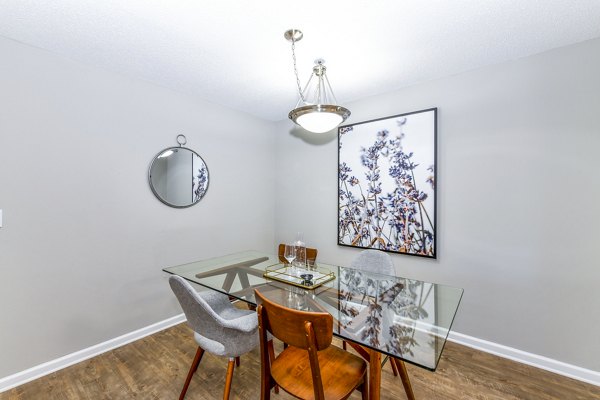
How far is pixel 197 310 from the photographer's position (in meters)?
1.35

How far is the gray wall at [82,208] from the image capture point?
1816 millimetres

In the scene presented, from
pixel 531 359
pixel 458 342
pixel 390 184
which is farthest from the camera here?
pixel 390 184

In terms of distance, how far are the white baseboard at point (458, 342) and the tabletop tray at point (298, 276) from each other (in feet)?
4.50

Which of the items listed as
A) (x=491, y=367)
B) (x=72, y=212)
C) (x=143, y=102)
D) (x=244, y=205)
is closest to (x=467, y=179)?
(x=491, y=367)

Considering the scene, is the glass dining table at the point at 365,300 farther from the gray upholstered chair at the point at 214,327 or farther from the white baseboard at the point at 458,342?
the white baseboard at the point at 458,342

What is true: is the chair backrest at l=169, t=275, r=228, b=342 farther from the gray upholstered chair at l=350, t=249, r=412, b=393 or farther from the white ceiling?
the white ceiling

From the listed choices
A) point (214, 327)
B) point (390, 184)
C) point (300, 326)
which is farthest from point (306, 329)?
point (390, 184)

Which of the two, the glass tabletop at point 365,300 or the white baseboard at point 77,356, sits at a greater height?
the glass tabletop at point 365,300

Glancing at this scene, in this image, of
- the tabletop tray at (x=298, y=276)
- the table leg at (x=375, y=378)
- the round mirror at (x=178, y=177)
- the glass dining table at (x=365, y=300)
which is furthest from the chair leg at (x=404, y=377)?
the round mirror at (x=178, y=177)

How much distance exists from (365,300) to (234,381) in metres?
1.10

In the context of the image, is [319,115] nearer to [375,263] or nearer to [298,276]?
[298,276]

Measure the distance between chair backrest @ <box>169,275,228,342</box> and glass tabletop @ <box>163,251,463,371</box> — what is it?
0.81 ft

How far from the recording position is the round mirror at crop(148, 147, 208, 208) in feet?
8.24

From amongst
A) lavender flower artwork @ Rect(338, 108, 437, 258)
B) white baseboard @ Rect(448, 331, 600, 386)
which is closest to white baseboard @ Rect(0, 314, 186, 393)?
lavender flower artwork @ Rect(338, 108, 437, 258)
